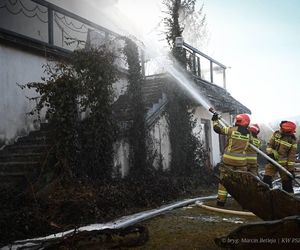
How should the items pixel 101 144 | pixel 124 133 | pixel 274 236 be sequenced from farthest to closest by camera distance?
pixel 124 133
pixel 101 144
pixel 274 236

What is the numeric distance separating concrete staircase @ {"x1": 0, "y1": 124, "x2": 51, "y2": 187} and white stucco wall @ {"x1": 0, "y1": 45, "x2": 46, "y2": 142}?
0.36 metres

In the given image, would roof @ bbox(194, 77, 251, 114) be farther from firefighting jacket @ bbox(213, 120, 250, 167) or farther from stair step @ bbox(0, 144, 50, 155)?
stair step @ bbox(0, 144, 50, 155)

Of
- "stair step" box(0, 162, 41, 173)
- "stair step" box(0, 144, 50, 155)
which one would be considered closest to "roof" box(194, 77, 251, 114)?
"stair step" box(0, 144, 50, 155)

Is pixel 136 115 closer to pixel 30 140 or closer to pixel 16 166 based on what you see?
pixel 30 140

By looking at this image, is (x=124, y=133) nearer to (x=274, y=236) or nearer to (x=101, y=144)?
(x=101, y=144)

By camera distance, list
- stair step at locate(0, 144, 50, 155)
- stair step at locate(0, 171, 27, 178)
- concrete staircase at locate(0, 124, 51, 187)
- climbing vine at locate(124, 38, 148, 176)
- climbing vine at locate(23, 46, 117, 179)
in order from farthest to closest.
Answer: climbing vine at locate(124, 38, 148, 176) < stair step at locate(0, 144, 50, 155) < stair step at locate(0, 171, 27, 178) < concrete staircase at locate(0, 124, 51, 187) < climbing vine at locate(23, 46, 117, 179)

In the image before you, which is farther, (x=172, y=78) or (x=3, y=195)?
(x=172, y=78)

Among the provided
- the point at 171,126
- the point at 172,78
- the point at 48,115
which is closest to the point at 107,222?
the point at 48,115

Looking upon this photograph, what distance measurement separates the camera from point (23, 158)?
8.53 meters

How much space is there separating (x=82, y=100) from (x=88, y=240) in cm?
407

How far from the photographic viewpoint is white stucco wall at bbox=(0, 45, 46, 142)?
30.0 feet

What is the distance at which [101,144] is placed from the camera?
8.30 m

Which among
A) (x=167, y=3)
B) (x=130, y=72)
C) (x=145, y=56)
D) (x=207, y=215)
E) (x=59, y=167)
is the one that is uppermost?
(x=167, y=3)

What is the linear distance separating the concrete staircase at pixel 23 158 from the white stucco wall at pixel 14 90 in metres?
0.36
